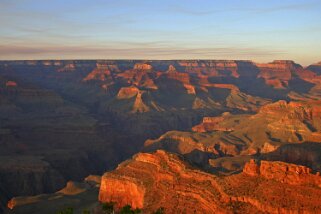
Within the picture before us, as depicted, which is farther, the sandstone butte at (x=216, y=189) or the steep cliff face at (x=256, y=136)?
the steep cliff face at (x=256, y=136)

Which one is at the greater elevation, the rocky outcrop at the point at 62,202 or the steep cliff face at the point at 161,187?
the steep cliff face at the point at 161,187

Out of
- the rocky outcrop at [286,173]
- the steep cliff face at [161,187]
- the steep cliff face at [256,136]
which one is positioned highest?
A: the rocky outcrop at [286,173]

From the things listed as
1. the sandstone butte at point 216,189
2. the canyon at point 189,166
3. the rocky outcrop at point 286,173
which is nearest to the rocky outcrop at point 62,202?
the canyon at point 189,166

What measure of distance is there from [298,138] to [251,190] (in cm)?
9682

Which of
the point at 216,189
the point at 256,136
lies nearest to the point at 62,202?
the point at 216,189

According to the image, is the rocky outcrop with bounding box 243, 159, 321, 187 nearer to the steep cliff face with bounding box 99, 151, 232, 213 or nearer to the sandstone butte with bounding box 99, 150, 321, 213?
the sandstone butte with bounding box 99, 150, 321, 213

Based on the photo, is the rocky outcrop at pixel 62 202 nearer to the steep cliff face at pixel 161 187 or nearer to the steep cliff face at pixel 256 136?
the steep cliff face at pixel 161 187

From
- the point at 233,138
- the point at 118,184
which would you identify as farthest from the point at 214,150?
the point at 118,184

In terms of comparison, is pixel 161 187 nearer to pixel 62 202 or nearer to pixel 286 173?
pixel 286 173

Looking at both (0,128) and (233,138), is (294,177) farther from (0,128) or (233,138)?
(0,128)

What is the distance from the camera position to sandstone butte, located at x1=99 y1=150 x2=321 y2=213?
61219mm

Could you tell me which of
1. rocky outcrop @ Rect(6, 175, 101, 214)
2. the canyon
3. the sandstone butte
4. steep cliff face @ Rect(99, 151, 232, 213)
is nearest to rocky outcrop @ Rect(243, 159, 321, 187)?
the sandstone butte

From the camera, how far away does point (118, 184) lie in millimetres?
82812

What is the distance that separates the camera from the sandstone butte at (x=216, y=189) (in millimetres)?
61219
